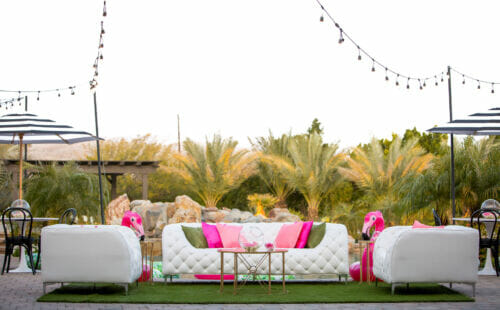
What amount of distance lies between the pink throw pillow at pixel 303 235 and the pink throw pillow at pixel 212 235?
89 cm

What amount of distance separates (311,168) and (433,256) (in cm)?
1083

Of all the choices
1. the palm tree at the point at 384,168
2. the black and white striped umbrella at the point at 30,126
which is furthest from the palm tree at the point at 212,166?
the black and white striped umbrella at the point at 30,126

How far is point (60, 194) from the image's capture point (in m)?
11.2

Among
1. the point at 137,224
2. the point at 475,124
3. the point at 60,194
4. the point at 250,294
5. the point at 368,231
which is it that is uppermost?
the point at 475,124

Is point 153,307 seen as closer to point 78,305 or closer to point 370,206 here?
point 78,305

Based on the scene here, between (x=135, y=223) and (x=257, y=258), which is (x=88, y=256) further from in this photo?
(x=257, y=258)

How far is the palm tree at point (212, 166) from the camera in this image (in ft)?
54.0

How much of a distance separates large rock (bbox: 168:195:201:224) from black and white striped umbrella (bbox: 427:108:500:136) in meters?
6.40

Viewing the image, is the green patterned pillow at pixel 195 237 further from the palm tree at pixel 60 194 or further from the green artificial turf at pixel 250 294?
the palm tree at pixel 60 194

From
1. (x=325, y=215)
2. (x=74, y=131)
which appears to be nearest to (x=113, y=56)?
(x=325, y=215)

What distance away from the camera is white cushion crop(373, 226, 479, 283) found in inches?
215

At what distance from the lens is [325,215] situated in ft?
53.4

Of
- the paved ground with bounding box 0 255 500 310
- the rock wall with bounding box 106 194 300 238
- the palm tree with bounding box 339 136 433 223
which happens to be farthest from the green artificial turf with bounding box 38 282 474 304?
the palm tree with bounding box 339 136 433 223

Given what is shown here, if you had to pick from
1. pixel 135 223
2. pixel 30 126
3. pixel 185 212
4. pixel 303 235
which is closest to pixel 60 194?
pixel 185 212
